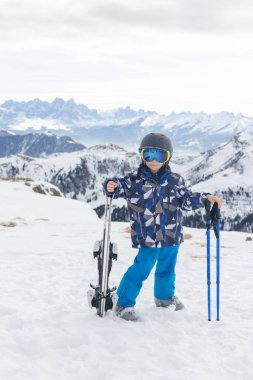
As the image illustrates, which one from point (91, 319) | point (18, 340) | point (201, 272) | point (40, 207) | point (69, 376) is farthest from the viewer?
point (40, 207)

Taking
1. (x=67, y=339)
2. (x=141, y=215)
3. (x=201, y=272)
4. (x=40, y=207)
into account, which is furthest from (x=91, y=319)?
(x=40, y=207)

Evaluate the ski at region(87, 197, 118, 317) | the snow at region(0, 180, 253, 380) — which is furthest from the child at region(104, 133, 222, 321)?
the snow at region(0, 180, 253, 380)

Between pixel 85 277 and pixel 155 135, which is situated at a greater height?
pixel 155 135

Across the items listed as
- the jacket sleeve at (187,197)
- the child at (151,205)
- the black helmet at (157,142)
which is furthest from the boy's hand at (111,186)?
the jacket sleeve at (187,197)

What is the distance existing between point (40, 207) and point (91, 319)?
29.2 metres

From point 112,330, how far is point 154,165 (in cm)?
323

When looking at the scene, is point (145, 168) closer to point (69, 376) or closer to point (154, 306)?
point (154, 306)

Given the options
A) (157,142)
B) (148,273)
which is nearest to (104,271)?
(148,273)

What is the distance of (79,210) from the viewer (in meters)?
40.0

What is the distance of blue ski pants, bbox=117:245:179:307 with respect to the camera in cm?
844

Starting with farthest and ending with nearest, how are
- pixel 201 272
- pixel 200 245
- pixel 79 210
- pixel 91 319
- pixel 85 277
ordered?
pixel 79 210
pixel 200 245
pixel 201 272
pixel 85 277
pixel 91 319

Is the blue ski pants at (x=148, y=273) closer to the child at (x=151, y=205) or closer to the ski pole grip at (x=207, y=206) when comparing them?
the child at (x=151, y=205)

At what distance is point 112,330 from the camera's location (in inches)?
307

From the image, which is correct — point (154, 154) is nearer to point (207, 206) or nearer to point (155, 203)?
point (155, 203)
